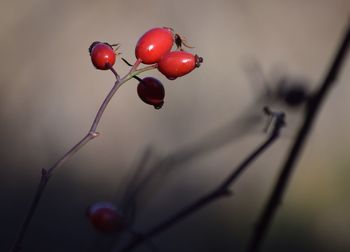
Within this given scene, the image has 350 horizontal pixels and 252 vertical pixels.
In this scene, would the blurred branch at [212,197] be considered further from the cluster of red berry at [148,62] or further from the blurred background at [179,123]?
the blurred background at [179,123]

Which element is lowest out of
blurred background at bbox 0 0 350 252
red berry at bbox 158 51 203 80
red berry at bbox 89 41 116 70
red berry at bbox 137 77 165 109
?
blurred background at bbox 0 0 350 252

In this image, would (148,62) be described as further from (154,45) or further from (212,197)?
(212,197)

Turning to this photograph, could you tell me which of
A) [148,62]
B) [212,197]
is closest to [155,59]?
[148,62]

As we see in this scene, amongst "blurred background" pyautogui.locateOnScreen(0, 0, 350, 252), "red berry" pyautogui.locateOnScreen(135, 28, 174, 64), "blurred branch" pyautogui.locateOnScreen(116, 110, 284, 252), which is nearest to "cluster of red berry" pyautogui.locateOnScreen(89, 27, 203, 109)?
"red berry" pyautogui.locateOnScreen(135, 28, 174, 64)

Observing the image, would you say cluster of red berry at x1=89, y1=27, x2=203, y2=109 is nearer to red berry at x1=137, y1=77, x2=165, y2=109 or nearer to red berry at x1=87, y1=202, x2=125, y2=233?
red berry at x1=137, y1=77, x2=165, y2=109

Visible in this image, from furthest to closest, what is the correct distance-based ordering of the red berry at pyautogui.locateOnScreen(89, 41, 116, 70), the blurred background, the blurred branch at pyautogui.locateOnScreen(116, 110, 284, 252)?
1. the blurred background
2. the red berry at pyautogui.locateOnScreen(89, 41, 116, 70)
3. the blurred branch at pyautogui.locateOnScreen(116, 110, 284, 252)

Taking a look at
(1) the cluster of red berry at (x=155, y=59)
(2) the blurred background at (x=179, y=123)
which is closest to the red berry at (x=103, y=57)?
(1) the cluster of red berry at (x=155, y=59)
